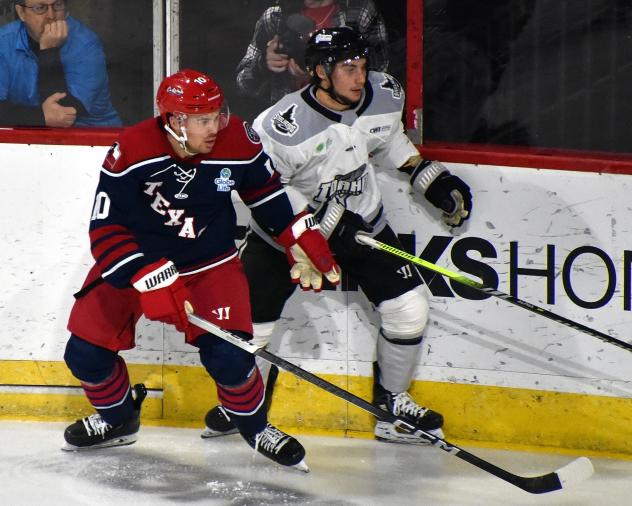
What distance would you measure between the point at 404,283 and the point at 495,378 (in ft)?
1.40

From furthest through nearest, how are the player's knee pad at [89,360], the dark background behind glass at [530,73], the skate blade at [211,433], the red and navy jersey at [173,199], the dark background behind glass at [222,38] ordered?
the dark background behind glass at [222,38] → the skate blade at [211,433] → the dark background behind glass at [530,73] → the player's knee pad at [89,360] → the red and navy jersey at [173,199]

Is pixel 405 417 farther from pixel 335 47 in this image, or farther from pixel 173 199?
pixel 335 47

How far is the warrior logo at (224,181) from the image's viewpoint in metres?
3.62

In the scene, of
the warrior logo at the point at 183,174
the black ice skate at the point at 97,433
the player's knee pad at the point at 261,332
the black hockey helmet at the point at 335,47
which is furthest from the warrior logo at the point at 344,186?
the black ice skate at the point at 97,433

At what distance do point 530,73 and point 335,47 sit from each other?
665mm

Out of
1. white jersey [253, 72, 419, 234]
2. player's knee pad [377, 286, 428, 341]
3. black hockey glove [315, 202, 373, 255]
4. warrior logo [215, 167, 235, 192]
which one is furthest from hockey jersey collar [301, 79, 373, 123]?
player's knee pad [377, 286, 428, 341]

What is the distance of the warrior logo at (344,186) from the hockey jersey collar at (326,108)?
0.55 feet

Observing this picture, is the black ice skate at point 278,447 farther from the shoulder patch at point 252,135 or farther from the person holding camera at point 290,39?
the person holding camera at point 290,39

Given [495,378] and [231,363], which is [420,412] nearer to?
[495,378]

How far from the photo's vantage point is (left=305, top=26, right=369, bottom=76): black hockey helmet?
12.6ft

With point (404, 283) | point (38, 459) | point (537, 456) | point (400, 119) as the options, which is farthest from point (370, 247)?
point (38, 459)

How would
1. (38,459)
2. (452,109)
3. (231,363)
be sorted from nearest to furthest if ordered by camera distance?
(231,363) < (38,459) < (452,109)

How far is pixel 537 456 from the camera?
158 inches

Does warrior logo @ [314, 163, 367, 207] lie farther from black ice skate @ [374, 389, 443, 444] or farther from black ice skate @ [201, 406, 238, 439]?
black ice skate @ [201, 406, 238, 439]
